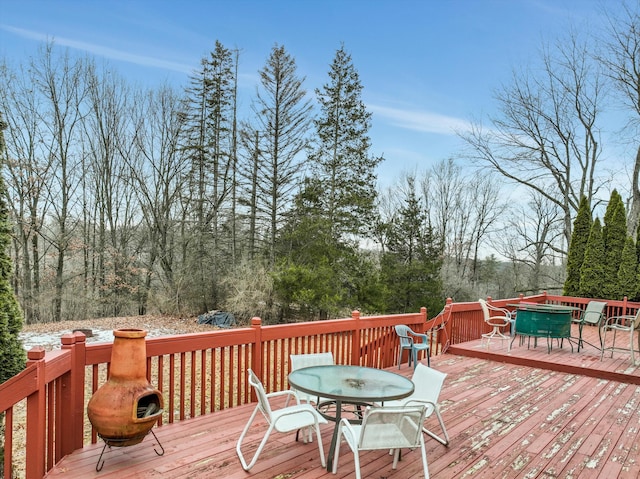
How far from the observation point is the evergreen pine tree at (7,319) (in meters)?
3.47

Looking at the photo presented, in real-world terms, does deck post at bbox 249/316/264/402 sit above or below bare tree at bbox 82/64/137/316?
below

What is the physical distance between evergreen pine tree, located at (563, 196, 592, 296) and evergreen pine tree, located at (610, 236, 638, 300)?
1.27 m

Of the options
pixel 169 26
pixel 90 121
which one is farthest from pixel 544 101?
pixel 90 121

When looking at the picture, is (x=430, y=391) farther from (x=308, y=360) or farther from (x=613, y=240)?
(x=613, y=240)

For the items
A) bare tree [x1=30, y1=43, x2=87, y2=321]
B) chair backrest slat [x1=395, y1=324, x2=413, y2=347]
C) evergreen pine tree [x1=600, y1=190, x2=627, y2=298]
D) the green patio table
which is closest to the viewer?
chair backrest slat [x1=395, y1=324, x2=413, y2=347]

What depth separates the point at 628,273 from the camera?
12.4 metres

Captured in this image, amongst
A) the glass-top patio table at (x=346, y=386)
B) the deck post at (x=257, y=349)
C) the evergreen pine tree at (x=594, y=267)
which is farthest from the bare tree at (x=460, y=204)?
the glass-top patio table at (x=346, y=386)

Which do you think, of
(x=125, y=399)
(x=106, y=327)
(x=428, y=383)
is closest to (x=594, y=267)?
(x=428, y=383)

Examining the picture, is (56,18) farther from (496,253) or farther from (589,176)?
(496,253)

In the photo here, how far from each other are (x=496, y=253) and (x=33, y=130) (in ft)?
78.0

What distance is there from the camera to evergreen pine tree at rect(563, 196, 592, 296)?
13.7 m

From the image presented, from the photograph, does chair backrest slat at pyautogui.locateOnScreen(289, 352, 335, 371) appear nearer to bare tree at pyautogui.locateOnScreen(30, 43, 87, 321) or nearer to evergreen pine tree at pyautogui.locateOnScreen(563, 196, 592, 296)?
evergreen pine tree at pyautogui.locateOnScreen(563, 196, 592, 296)

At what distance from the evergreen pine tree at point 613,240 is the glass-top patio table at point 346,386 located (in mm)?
12331

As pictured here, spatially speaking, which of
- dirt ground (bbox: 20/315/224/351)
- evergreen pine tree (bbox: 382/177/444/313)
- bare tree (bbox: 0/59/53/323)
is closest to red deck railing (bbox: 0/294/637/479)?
dirt ground (bbox: 20/315/224/351)
